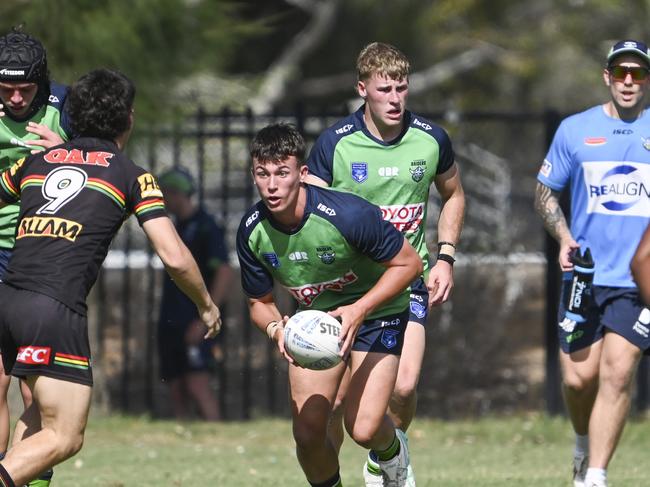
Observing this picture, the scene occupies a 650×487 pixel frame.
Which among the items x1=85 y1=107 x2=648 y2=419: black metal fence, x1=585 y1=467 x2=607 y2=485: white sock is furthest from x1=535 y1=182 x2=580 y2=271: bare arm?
x1=85 y1=107 x2=648 y2=419: black metal fence

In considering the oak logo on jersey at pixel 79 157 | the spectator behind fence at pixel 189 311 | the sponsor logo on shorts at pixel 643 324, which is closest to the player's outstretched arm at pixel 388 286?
the oak logo on jersey at pixel 79 157

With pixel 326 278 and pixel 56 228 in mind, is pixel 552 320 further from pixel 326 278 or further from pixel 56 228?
pixel 56 228

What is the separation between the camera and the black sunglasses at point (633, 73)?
7367 mm

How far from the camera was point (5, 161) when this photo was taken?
659cm

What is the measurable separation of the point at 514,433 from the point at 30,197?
6.86 m

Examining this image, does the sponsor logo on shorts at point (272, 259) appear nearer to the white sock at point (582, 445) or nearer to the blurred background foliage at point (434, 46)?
the white sock at point (582, 445)

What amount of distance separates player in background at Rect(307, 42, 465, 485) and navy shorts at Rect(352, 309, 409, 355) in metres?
0.53

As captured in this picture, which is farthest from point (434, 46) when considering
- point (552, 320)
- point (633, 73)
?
point (633, 73)

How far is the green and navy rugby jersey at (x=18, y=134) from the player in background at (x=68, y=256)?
71 cm

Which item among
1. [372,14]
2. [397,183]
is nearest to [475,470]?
[397,183]

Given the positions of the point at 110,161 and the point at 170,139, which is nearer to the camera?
the point at 110,161

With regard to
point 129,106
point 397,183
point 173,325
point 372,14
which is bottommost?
point 173,325

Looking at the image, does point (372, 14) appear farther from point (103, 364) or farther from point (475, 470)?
point (475, 470)

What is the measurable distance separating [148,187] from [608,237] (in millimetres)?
3116
